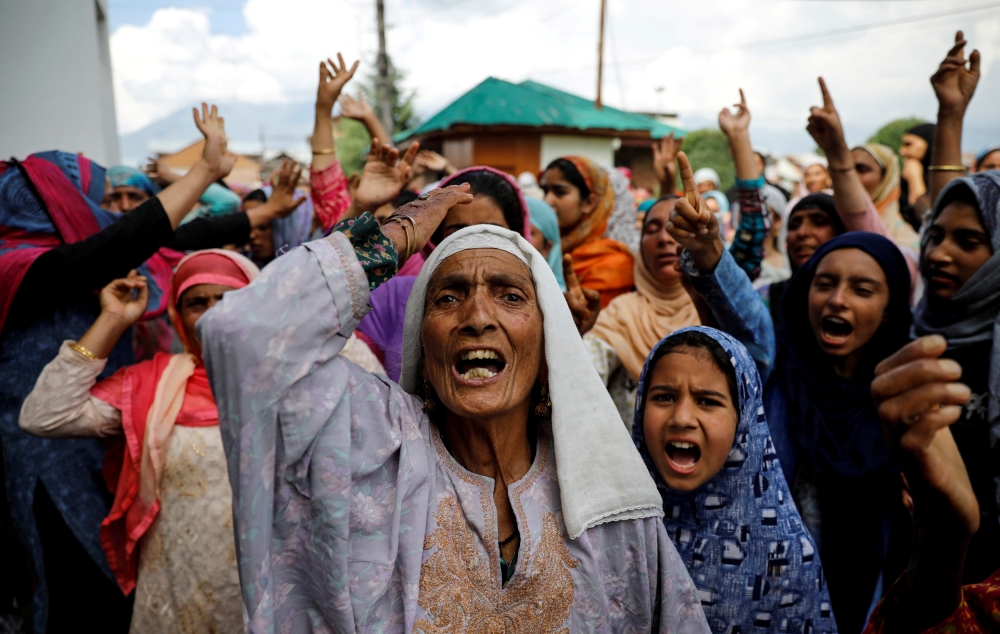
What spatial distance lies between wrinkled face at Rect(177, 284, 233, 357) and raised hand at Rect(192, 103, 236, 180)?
0.58 m

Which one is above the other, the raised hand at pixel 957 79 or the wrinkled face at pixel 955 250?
the raised hand at pixel 957 79

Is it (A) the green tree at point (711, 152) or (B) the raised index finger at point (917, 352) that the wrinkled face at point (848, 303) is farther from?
(A) the green tree at point (711, 152)

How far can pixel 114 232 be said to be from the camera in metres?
2.52

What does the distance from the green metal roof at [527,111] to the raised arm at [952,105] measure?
14649 millimetres

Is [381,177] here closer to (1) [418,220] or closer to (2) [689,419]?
(1) [418,220]

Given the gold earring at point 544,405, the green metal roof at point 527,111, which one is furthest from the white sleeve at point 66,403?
the green metal roof at point 527,111

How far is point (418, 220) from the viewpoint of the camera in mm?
1594

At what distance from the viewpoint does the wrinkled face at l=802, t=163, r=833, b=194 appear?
272 inches

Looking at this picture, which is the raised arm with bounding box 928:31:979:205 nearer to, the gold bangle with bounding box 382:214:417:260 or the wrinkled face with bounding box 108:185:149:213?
the gold bangle with bounding box 382:214:417:260

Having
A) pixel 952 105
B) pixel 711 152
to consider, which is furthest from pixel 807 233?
pixel 711 152

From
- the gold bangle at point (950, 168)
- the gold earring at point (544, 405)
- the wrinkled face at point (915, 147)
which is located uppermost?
the wrinkled face at point (915, 147)

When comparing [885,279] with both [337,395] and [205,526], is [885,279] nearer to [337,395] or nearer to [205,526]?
[337,395]

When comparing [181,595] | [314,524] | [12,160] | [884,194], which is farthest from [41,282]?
[884,194]

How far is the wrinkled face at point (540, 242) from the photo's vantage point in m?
3.44
